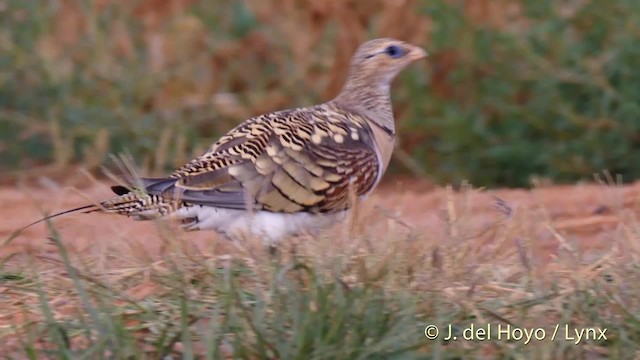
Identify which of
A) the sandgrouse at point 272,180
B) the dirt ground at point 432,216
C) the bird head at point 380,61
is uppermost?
the bird head at point 380,61

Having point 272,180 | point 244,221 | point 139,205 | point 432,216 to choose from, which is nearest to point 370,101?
point 432,216

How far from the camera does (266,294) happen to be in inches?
130

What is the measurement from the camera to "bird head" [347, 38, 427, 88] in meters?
5.31

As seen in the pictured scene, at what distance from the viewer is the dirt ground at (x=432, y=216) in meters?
4.03

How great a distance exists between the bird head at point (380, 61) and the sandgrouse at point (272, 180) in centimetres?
44

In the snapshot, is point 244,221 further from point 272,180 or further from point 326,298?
point 326,298

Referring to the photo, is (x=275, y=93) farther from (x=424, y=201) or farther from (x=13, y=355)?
(x=13, y=355)

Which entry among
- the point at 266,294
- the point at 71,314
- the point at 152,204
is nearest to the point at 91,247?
the point at 152,204

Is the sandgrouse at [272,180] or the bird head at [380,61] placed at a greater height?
the bird head at [380,61]

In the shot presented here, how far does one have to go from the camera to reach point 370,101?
5.26 m

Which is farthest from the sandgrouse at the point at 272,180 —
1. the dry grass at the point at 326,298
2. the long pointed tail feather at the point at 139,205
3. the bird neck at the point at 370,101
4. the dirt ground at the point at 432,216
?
the dry grass at the point at 326,298

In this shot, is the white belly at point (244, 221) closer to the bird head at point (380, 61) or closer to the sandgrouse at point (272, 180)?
the sandgrouse at point (272, 180)

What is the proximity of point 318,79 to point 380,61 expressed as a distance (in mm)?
2351

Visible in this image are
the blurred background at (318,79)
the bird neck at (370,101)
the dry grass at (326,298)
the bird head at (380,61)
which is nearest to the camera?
the dry grass at (326,298)
